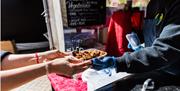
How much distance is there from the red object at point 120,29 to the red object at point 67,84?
43cm

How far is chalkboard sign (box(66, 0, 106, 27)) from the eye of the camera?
1938 mm

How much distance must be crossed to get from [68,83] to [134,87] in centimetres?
56

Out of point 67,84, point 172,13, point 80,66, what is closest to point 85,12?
point 67,84

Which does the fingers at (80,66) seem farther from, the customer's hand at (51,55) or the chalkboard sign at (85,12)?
the chalkboard sign at (85,12)

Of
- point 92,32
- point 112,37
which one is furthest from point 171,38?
point 92,32

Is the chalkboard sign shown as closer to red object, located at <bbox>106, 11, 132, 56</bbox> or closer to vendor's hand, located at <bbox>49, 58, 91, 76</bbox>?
red object, located at <bbox>106, 11, 132, 56</bbox>

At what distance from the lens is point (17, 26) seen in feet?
14.3

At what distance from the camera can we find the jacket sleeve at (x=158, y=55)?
110 centimetres

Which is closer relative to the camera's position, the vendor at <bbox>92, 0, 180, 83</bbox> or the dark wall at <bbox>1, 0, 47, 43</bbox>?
the vendor at <bbox>92, 0, 180, 83</bbox>

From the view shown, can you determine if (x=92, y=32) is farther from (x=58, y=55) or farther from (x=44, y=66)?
(x=44, y=66)

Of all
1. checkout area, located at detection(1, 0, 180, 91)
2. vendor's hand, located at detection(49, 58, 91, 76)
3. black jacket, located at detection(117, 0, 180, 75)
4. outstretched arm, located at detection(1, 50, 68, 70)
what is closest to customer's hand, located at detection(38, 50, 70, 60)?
outstretched arm, located at detection(1, 50, 68, 70)

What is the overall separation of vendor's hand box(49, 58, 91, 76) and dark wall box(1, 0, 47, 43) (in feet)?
10.5

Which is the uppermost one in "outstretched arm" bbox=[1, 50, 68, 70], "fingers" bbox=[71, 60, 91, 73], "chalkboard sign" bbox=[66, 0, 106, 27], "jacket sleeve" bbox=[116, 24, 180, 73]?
"chalkboard sign" bbox=[66, 0, 106, 27]

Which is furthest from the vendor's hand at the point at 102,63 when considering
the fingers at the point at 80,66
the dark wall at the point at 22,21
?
the dark wall at the point at 22,21
